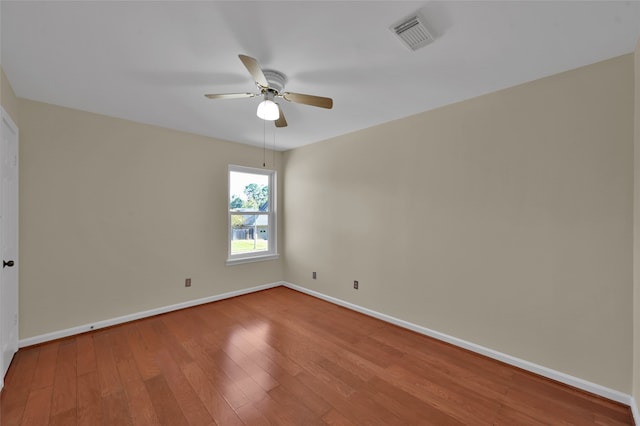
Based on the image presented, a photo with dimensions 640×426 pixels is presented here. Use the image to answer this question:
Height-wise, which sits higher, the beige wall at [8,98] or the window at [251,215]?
the beige wall at [8,98]

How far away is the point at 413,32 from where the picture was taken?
1.59m

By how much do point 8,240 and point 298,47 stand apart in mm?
2954

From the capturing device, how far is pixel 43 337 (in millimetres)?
2617

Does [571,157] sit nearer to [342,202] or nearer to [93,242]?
[342,202]

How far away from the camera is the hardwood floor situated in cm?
171

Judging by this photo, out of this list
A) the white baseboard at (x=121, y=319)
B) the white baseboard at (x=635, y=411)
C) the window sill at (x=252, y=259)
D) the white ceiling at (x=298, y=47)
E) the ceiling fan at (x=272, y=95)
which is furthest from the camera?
the window sill at (x=252, y=259)

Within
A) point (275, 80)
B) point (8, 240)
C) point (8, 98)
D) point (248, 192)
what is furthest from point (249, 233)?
point (8, 98)

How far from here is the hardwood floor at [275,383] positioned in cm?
171

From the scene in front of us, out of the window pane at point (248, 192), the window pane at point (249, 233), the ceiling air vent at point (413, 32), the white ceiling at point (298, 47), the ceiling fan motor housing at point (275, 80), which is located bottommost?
the window pane at point (249, 233)

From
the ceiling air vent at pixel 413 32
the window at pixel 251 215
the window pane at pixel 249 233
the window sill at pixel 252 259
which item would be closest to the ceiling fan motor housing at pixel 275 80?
the ceiling air vent at pixel 413 32

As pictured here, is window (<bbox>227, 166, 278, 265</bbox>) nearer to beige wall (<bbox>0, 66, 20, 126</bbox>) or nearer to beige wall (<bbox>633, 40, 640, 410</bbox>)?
beige wall (<bbox>0, 66, 20, 126</bbox>)

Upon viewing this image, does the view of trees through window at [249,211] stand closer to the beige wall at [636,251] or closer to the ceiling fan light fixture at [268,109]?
the ceiling fan light fixture at [268,109]

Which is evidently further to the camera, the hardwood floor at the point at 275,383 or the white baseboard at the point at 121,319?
the white baseboard at the point at 121,319

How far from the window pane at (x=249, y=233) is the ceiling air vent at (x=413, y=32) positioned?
3413 millimetres
